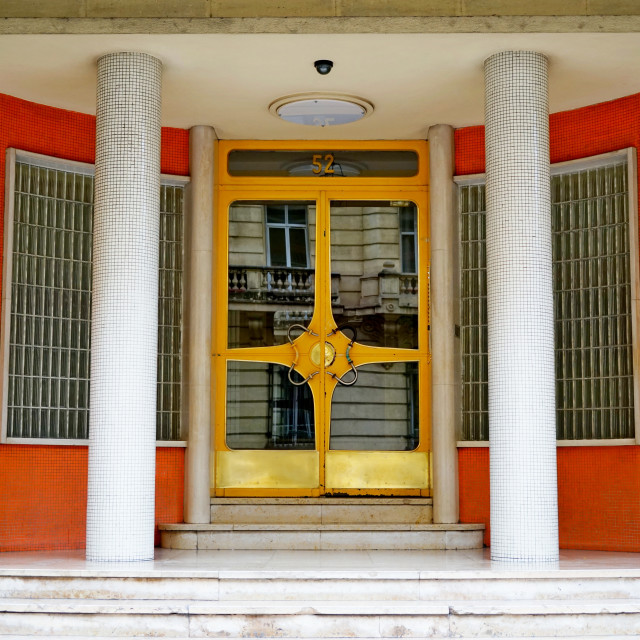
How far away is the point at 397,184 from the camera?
9758 mm

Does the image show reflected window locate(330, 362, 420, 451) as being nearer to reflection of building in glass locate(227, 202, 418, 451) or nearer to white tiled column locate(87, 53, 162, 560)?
reflection of building in glass locate(227, 202, 418, 451)

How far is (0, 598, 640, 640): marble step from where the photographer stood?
6.59 meters

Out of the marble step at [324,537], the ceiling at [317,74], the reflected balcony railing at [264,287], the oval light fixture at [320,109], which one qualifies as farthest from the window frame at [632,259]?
the reflected balcony railing at [264,287]

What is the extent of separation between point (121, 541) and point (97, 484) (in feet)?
1.39

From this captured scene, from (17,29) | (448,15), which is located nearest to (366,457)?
(448,15)

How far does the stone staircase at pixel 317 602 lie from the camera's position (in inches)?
260

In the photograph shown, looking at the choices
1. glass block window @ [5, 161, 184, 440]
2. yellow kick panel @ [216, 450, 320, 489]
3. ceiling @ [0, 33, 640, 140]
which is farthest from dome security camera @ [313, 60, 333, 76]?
yellow kick panel @ [216, 450, 320, 489]

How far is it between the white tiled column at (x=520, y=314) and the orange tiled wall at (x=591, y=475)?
1205mm

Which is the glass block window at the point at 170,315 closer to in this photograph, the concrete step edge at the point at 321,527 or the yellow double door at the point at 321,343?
the yellow double door at the point at 321,343

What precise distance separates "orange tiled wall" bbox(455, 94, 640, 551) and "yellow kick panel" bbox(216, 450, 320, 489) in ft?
4.22

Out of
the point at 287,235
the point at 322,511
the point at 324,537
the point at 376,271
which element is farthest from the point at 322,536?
the point at 287,235

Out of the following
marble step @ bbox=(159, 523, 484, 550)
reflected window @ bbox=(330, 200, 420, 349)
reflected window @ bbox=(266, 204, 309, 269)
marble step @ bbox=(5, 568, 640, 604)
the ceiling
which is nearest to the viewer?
marble step @ bbox=(5, 568, 640, 604)

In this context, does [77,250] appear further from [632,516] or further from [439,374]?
[632,516]

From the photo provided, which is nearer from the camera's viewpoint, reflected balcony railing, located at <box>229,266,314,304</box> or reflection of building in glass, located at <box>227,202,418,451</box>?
reflection of building in glass, located at <box>227,202,418,451</box>
